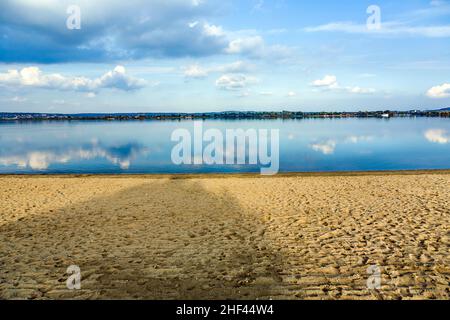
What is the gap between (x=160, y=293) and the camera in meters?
5.59

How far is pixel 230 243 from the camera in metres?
7.89

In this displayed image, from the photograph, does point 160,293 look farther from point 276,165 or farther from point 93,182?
point 276,165

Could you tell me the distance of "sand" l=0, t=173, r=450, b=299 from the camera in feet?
18.7

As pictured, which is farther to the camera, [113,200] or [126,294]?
[113,200]

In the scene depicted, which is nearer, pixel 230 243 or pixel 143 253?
pixel 143 253

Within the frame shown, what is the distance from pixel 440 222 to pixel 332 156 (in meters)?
24.1

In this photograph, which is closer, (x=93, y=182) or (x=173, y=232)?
(x=173, y=232)

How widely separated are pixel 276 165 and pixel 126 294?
73.5ft

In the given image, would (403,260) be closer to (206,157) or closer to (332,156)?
(206,157)

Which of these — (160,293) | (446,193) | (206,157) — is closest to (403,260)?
(160,293)
